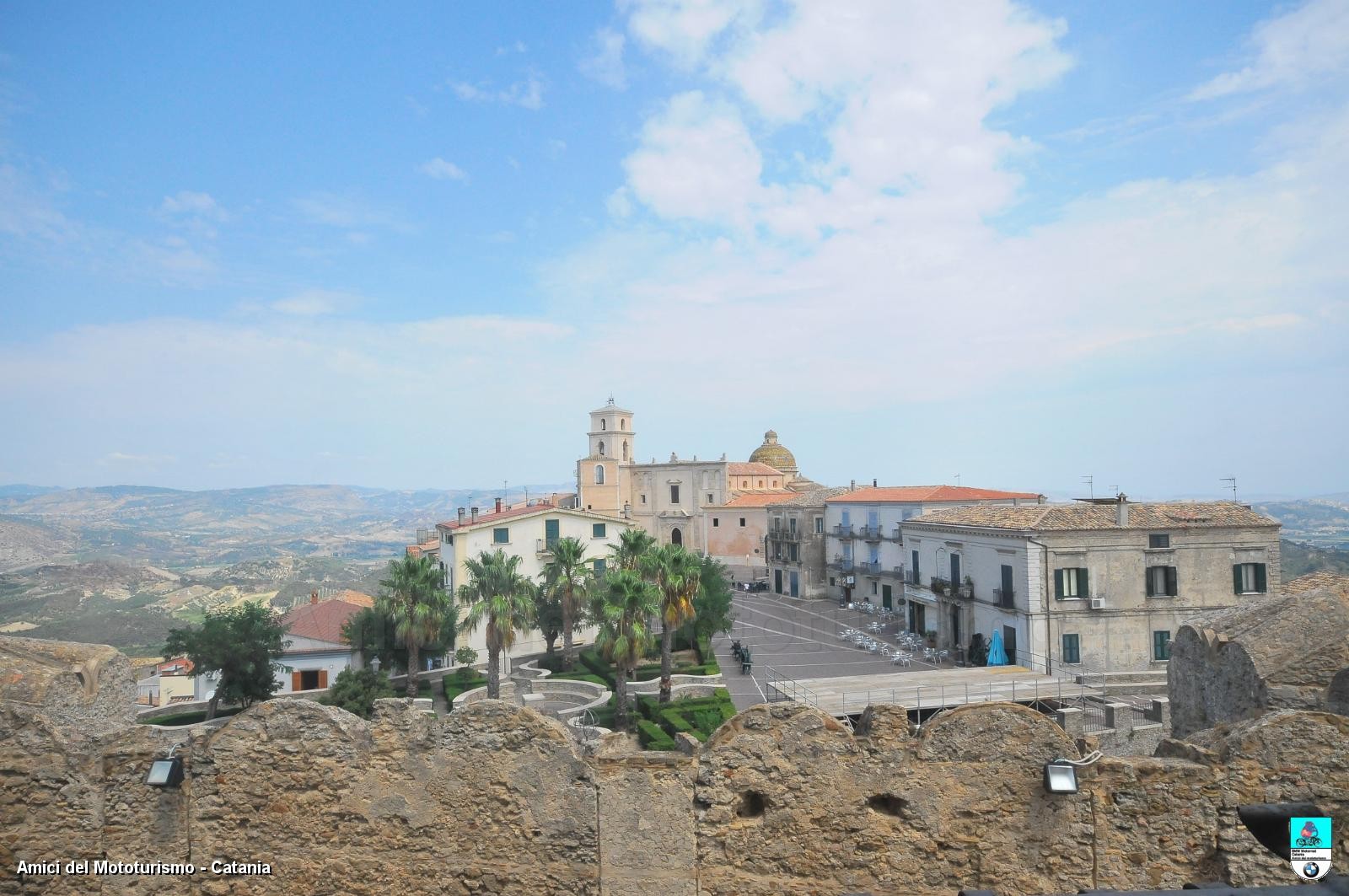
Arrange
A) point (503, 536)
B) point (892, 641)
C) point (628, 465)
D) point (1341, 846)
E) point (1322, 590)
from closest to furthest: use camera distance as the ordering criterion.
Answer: point (1341, 846) → point (1322, 590) → point (892, 641) → point (503, 536) → point (628, 465)

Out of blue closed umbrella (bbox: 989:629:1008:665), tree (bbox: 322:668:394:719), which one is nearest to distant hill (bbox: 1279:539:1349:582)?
blue closed umbrella (bbox: 989:629:1008:665)

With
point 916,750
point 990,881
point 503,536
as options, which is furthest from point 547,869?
point 503,536

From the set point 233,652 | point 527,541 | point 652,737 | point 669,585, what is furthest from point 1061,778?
point 527,541

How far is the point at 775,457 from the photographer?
87.2m

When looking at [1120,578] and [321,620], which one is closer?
[1120,578]

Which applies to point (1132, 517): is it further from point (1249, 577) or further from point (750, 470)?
point (750, 470)

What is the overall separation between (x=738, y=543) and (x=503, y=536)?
1133 inches

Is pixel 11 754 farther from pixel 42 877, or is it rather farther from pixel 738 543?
pixel 738 543

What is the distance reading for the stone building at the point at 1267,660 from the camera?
8102mm

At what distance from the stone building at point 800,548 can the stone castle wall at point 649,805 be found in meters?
49.3

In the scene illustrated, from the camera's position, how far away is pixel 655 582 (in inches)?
1151

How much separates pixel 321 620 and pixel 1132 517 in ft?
119

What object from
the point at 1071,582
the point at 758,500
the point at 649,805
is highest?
the point at 758,500

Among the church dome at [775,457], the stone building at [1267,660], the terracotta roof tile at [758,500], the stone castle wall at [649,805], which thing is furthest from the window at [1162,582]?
the church dome at [775,457]
